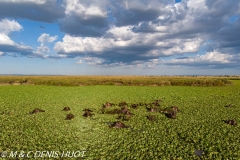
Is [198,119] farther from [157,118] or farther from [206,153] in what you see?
[206,153]

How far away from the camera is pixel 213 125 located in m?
11.7

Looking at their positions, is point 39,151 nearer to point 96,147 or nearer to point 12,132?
point 96,147

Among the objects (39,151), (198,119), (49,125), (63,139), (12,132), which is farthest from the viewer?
(198,119)

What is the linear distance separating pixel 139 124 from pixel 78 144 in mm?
4637

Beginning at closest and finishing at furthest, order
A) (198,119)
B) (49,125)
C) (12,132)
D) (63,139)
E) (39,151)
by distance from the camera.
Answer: (39,151) → (63,139) → (12,132) → (49,125) → (198,119)

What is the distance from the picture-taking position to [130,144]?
28.2 feet

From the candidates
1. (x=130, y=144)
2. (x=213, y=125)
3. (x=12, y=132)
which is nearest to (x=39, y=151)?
(x=12, y=132)

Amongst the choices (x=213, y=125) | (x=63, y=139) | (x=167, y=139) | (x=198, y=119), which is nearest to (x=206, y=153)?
(x=167, y=139)

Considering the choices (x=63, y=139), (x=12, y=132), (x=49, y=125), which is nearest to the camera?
(x=63, y=139)

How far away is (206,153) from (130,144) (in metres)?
3.32

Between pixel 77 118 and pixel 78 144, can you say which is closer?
pixel 78 144

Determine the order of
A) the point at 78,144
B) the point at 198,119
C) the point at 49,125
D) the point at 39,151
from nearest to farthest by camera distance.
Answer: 1. the point at 39,151
2. the point at 78,144
3. the point at 49,125
4. the point at 198,119

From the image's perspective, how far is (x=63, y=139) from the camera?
30.2ft

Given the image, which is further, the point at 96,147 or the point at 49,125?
the point at 49,125
